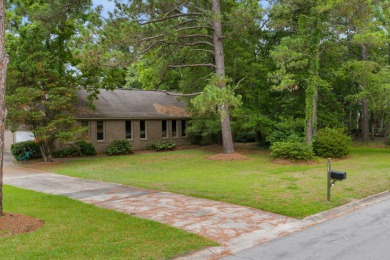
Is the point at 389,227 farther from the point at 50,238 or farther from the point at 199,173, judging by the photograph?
the point at 199,173

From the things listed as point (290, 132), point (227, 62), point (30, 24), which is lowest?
point (290, 132)

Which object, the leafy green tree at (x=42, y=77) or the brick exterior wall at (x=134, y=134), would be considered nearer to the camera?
the leafy green tree at (x=42, y=77)

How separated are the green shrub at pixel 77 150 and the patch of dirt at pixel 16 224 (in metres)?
15.6

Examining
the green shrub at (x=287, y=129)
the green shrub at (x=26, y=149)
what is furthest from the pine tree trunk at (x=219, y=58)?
the green shrub at (x=26, y=149)

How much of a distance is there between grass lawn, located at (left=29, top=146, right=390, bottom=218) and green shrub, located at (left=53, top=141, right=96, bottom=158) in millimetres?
2691

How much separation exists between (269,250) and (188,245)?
1353mm

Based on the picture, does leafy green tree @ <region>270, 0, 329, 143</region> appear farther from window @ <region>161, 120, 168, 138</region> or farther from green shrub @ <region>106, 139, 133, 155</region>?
window @ <region>161, 120, 168, 138</region>

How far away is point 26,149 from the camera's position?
2203 centimetres

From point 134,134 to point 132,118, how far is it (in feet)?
4.31

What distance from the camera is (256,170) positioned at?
52.2ft

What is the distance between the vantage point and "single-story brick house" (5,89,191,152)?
25.1 meters

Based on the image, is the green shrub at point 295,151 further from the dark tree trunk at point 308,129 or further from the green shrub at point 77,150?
the green shrub at point 77,150

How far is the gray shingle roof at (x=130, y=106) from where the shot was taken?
25.3m

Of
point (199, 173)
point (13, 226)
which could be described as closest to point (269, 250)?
point (13, 226)
